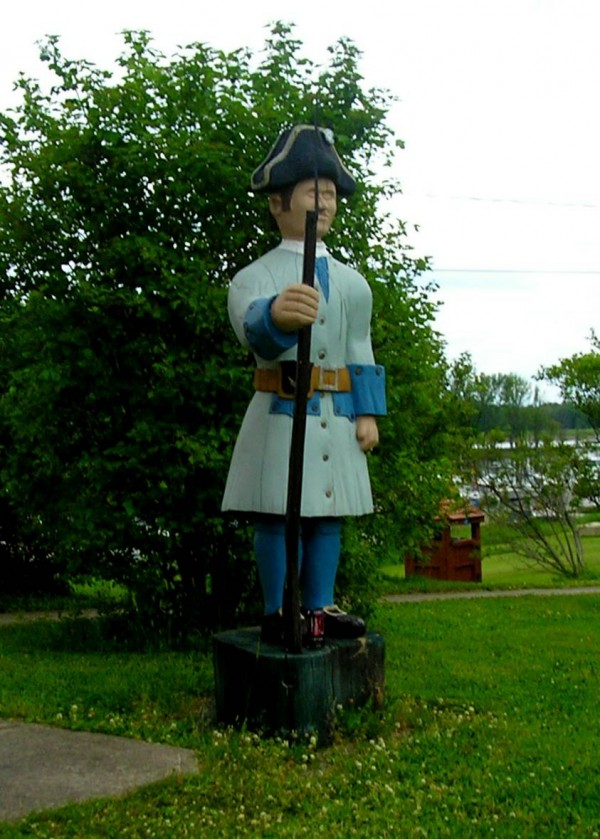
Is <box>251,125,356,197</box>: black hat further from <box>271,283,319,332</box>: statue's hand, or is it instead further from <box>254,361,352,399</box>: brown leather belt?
<box>254,361,352,399</box>: brown leather belt

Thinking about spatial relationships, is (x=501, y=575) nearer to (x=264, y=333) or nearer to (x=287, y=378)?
(x=287, y=378)

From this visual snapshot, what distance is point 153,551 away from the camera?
312 inches

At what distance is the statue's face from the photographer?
5590mm

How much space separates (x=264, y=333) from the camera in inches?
205

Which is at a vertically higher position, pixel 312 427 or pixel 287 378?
pixel 287 378

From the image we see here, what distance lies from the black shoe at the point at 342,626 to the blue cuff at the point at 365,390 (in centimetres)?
98

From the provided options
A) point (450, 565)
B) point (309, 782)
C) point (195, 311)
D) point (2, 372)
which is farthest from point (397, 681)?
point (450, 565)

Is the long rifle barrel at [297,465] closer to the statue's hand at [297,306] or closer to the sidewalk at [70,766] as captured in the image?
the statue's hand at [297,306]

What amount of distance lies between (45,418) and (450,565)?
899 cm

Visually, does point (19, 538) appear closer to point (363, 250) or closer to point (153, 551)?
point (153, 551)

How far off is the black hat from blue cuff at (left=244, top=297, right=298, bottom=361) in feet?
2.17

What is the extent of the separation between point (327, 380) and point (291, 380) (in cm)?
21

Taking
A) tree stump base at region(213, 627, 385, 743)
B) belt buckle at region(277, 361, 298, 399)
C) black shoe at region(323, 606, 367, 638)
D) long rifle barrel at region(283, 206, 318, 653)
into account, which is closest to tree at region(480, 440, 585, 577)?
black shoe at region(323, 606, 367, 638)

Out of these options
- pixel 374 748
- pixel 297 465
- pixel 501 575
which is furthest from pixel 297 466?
pixel 501 575
